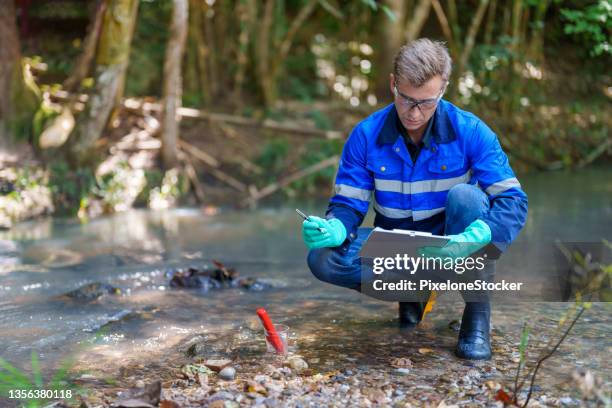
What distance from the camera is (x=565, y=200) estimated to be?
8062 mm

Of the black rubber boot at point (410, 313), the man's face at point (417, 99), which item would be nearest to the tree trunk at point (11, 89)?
the black rubber boot at point (410, 313)

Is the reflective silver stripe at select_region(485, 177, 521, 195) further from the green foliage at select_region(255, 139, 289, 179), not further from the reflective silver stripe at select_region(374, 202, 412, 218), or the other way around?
the green foliage at select_region(255, 139, 289, 179)

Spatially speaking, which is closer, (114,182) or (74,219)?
(74,219)

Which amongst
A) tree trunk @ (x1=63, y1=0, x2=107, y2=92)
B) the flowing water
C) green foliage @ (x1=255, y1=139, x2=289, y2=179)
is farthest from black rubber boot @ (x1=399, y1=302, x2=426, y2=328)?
tree trunk @ (x1=63, y1=0, x2=107, y2=92)

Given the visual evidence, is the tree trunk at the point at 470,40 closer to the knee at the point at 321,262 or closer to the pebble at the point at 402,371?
the knee at the point at 321,262

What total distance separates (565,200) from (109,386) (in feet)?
20.0

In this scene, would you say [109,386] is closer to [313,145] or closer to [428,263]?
[428,263]

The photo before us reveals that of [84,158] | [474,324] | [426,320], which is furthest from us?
[84,158]

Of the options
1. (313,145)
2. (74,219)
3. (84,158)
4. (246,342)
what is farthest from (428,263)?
(313,145)

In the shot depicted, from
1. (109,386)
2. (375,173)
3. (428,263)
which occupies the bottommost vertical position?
(109,386)

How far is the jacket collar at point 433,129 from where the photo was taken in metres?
3.53

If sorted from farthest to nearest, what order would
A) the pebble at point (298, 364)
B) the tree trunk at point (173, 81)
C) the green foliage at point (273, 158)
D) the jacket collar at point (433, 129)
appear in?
1. the green foliage at point (273, 158)
2. the tree trunk at point (173, 81)
3. the jacket collar at point (433, 129)
4. the pebble at point (298, 364)

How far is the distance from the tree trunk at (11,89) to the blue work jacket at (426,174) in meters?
5.57

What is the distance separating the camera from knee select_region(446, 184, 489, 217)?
335 cm
